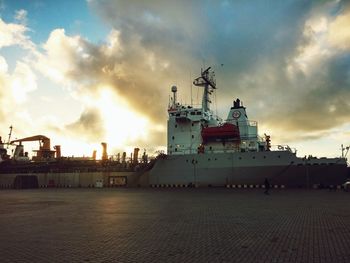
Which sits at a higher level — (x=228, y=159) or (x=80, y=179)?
(x=228, y=159)

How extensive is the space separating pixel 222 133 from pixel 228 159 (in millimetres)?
3601

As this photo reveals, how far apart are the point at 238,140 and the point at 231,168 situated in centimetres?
422

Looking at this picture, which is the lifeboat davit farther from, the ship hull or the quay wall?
the quay wall

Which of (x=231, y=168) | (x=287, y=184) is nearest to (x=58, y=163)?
(x=231, y=168)

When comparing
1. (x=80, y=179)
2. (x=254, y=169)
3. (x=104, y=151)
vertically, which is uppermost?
(x=104, y=151)

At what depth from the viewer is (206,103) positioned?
49.4m

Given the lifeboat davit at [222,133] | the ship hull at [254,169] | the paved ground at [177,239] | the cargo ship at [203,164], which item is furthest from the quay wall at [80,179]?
the paved ground at [177,239]

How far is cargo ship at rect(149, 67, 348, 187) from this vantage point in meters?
35.9

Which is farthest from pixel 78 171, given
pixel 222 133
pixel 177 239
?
pixel 177 239

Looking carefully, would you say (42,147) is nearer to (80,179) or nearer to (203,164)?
(80,179)

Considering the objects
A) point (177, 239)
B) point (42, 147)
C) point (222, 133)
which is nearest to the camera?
point (177, 239)

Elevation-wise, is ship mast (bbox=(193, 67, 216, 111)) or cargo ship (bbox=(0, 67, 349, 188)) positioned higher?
ship mast (bbox=(193, 67, 216, 111))

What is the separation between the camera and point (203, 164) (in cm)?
3928

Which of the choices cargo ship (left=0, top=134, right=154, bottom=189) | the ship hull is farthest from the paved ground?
cargo ship (left=0, top=134, right=154, bottom=189)
